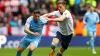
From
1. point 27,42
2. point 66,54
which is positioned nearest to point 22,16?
point 66,54

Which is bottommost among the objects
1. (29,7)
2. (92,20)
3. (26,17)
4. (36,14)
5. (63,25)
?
(26,17)

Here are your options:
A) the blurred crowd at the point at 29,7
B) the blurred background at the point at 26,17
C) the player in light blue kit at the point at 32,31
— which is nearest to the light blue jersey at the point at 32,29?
the player in light blue kit at the point at 32,31

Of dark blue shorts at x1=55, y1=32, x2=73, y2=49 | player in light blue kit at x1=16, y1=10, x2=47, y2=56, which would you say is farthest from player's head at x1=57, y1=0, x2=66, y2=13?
dark blue shorts at x1=55, y1=32, x2=73, y2=49

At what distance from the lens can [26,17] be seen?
28734mm

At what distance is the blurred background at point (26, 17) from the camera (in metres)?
27.2

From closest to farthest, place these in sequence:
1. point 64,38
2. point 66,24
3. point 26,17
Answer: point 66,24
point 64,38
point 26,17

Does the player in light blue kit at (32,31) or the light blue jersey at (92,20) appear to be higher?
the player in light blue kit at (32,31)

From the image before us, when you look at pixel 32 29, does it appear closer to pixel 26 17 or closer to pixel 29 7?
pixel 26 17

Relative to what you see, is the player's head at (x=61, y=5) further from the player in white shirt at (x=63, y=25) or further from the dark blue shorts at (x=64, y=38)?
the dark blue shorts at (x=64, y=38)

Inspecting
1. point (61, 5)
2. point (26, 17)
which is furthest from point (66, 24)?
point (26, 17)

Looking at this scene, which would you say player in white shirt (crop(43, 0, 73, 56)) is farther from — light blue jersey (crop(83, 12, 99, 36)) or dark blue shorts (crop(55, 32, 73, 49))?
light blue jersey (crop(83, 12, 99, 36))

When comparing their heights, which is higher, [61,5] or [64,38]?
[61,5]

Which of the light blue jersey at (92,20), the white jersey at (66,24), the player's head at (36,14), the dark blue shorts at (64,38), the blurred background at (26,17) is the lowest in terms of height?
the blurred background at (26,17)

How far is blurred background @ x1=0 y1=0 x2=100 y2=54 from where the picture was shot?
2724cm
